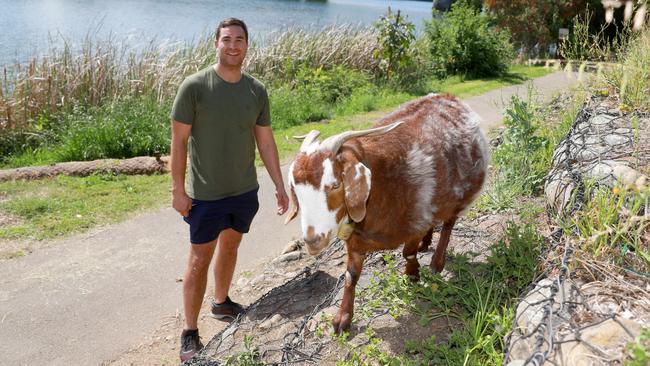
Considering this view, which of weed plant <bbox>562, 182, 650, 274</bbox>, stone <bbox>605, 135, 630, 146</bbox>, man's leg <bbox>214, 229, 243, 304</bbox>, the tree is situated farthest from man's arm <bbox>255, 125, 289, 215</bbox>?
the tree

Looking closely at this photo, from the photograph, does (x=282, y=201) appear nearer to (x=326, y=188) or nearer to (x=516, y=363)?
(x=326, y=188)

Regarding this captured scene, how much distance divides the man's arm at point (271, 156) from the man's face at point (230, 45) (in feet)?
2.06

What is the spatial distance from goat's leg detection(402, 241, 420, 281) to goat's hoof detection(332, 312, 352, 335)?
0.68 m

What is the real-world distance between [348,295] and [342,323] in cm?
20

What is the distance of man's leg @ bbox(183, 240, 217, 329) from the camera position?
12.9ft

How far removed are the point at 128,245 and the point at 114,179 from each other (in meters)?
2.39

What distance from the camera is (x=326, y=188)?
2.97 m

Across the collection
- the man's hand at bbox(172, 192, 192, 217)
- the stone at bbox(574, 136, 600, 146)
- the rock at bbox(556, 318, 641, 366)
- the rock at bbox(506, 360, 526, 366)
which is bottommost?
the rock at bbox(506, 360, 526, 366)

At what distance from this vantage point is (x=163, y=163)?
839 cm

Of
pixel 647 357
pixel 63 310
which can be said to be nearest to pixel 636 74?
pixel 647 357

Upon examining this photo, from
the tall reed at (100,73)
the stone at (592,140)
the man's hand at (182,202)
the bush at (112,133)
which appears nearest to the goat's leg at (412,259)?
the man's hand at (182,202)

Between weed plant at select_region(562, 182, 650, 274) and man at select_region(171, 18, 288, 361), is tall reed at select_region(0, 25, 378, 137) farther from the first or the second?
weed plant at select_region(562, 182, 650, 274)

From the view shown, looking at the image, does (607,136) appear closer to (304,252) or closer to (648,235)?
(648,235)

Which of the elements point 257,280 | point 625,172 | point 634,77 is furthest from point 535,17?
point 257,280
